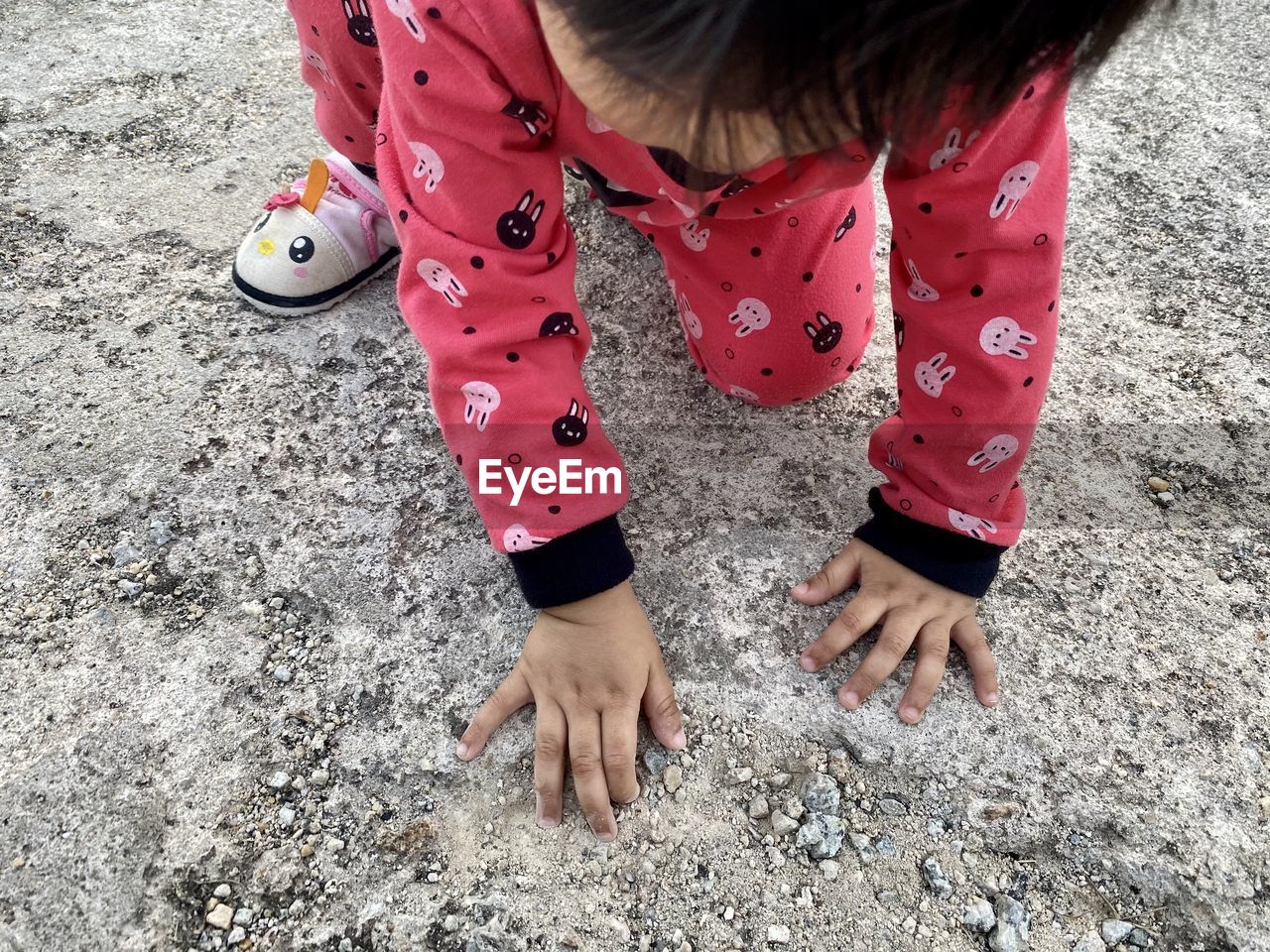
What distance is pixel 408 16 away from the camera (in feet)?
2.42

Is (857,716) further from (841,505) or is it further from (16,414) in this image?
(16,414)

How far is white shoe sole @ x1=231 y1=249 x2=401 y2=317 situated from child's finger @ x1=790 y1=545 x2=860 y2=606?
0.78 m

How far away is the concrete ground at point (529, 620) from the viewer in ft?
2.60

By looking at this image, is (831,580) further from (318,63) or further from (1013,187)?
(318,63)

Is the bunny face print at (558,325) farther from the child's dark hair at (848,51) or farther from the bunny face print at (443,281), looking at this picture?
the child's dark hair at (848,51)

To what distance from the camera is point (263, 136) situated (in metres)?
1.55

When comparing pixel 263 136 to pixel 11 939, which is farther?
pixel 263 136

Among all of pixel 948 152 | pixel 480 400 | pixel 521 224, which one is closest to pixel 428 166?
pixel 521 224

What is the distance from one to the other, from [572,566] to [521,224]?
0.33 metres

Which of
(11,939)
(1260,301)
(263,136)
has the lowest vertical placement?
(11,939)

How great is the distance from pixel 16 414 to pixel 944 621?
1168mm

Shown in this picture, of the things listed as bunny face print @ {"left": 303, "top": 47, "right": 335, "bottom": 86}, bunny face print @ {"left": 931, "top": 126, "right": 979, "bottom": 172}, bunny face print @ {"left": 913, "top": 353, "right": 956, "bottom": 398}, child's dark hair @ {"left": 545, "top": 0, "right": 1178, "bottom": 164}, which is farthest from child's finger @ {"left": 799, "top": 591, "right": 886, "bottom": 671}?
bunny face print @ {"left": 303, "top": 47, "right": 335, "bottom": 86}

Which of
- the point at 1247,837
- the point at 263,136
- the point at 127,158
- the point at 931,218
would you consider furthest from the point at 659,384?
the point at 127,158

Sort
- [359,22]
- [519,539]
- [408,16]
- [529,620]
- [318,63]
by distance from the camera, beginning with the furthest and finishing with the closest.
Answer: [318,63]
[359,22]
[529,620]
[519,539]
[408,16]
